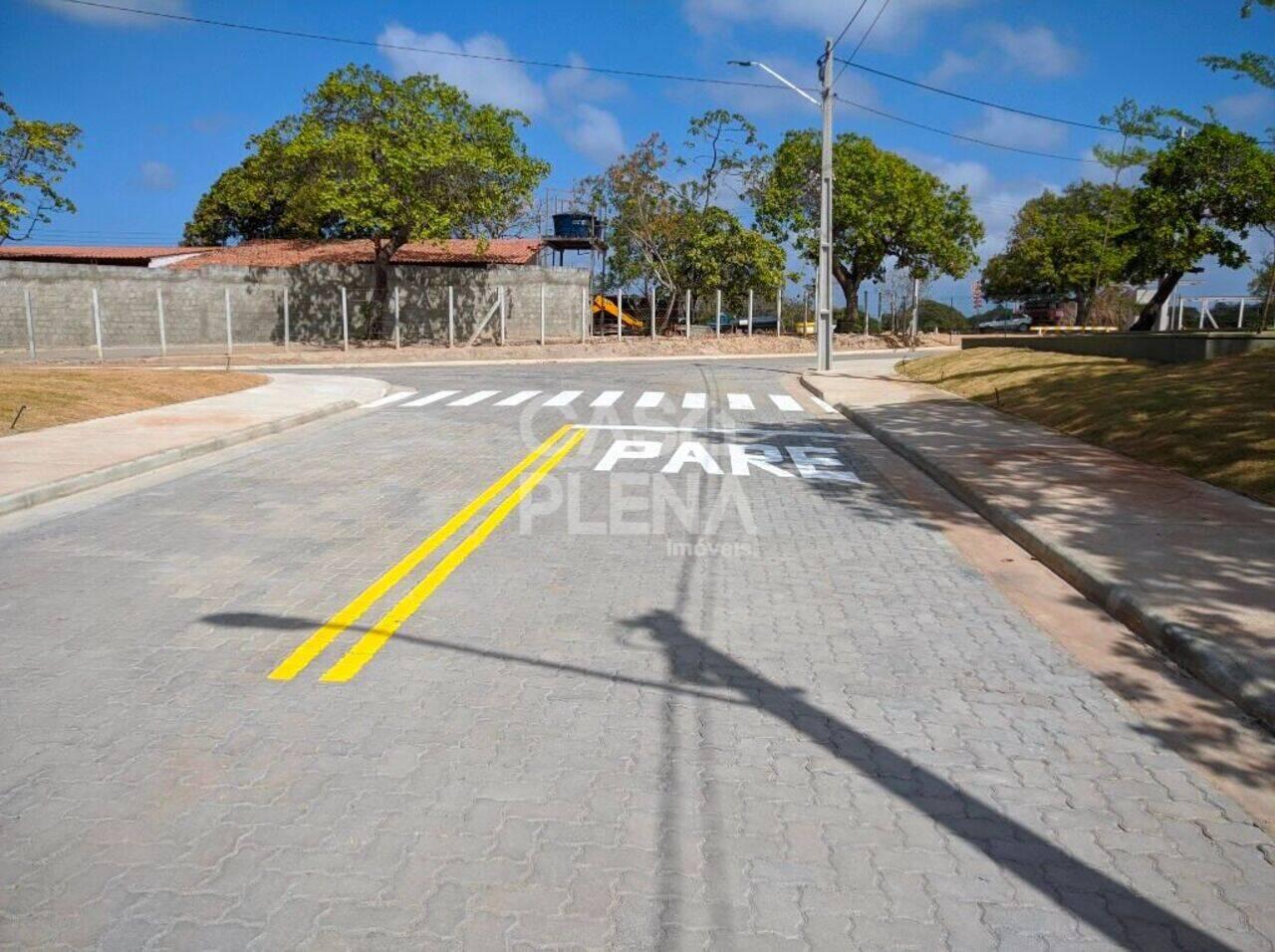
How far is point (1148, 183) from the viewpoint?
3206cm

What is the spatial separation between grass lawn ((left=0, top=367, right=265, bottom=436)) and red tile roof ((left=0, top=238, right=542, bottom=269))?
2238 cm

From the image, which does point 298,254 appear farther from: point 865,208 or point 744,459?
point 744,459

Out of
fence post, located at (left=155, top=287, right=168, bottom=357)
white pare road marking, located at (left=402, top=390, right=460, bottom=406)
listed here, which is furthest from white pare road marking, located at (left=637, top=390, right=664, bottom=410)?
fence post, located at (left=155, top=287, right=168, bottom=357)

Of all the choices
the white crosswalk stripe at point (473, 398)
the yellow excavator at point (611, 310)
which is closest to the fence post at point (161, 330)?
the white crosswalk stripe at point (473, 398)

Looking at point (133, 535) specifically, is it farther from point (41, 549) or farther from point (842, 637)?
point (842, 637)

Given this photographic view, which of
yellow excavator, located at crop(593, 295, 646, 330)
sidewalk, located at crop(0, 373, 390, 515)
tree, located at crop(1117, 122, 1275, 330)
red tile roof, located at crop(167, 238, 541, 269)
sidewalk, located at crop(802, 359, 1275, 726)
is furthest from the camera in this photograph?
yellow excavator, located at crop(593, 295, 646, 330)

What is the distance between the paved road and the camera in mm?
3107

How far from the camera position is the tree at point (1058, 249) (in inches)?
2168

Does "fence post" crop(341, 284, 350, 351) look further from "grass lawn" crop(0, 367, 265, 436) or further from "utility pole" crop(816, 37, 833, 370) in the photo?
"utility pole" crop(816, 37, 833, 370)

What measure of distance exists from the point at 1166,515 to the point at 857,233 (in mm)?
37417

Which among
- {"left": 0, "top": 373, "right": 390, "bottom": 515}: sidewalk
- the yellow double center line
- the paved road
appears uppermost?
{"left": 0, "top": 373, "right": 390, "bottom": 515}: sidewalk

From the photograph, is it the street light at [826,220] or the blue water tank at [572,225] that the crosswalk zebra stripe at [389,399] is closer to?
the street light at [826,220]

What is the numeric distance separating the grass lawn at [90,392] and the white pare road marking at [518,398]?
543 cm

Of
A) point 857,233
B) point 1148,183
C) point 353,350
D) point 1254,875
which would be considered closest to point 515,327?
point 353,350
